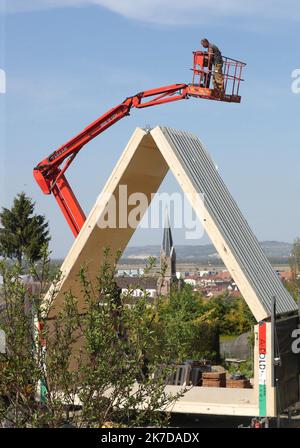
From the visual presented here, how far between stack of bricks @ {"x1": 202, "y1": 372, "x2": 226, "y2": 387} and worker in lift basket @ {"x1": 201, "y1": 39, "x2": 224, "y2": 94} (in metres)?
6.40

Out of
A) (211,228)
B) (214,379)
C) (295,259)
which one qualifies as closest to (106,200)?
(211,228)

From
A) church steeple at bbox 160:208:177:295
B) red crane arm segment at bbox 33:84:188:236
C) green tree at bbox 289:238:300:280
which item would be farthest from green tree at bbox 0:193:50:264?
green tree at bbox 289:238:300:280

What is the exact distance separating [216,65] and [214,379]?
708 centimetres

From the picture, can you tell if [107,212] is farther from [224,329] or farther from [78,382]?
[224,329]

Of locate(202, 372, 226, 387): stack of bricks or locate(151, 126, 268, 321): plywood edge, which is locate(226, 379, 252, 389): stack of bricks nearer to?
locate(202, 372, 226, 387): stack of bricks

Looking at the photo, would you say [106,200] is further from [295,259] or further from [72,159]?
[295,259]

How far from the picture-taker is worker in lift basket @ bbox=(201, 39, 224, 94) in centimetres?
1734

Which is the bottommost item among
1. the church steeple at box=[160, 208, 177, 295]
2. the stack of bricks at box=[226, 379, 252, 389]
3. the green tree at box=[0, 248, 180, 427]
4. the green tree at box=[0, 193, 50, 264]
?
the stack of bricks at box=[226, 379, 252, 389]

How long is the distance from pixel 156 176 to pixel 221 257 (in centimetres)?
361

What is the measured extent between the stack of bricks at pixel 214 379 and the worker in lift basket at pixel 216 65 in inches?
252

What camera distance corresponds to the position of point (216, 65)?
56.9ft

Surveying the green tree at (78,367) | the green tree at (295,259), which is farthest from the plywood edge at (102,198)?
the green tree at (295,259)

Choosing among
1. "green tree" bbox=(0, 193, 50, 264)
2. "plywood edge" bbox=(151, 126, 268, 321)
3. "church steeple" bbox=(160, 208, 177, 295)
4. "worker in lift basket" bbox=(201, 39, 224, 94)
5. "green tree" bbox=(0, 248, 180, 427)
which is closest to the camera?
"green tree" bbox=(0, 248, 180, 427)
